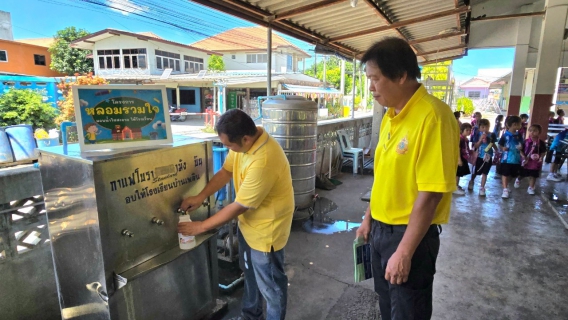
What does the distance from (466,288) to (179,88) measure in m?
25.2

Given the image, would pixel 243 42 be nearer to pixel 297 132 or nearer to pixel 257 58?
pixel 257 58

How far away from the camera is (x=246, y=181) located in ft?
5.81

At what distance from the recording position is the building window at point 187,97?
26047 millimetres

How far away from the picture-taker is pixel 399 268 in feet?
4.44

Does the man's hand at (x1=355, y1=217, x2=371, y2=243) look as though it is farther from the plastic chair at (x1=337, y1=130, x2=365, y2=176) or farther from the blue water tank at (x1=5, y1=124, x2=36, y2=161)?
the blue water tank at (x1=5, y1=124, x2=36, y2=161)

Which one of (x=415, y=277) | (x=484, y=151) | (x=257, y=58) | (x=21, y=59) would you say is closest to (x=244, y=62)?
(x=257, y=58)

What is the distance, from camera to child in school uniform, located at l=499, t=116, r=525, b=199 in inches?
208

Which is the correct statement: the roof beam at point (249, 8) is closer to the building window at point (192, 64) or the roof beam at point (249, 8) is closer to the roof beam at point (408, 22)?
the roof beam at point (408, 22)

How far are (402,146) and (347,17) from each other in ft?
13.1

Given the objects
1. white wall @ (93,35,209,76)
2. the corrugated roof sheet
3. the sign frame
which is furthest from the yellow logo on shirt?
the corrugated roof sheet

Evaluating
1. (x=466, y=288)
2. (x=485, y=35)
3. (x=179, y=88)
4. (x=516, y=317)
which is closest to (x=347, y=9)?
(x=466, y=288)

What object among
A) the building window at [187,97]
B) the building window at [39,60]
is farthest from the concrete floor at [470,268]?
the building window at [39,60]

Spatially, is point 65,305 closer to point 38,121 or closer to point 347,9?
point 347,9

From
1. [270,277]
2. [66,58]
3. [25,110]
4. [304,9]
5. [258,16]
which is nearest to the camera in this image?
[270,277]
